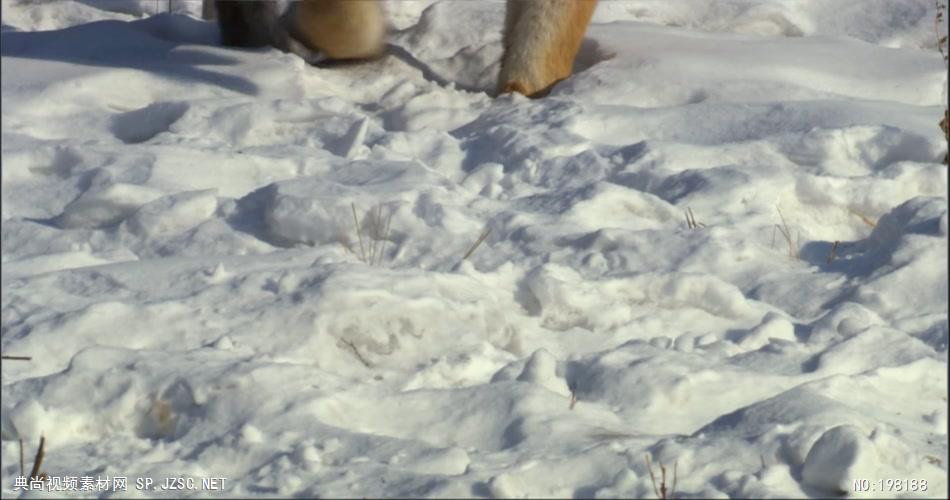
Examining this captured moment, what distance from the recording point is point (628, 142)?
405 centimetres

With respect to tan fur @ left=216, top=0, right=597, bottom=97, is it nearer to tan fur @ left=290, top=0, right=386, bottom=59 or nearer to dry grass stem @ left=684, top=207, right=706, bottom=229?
tan fur @ left=290, top=0, right=386, bottom=59

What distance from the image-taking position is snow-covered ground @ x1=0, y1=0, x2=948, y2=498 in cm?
227

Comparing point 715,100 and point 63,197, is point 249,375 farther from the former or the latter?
point 715,100

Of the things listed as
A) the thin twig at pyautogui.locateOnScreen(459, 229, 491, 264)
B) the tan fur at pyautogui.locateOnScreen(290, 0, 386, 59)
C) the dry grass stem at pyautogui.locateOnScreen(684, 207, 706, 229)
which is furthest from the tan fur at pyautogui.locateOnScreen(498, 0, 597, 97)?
the thin twig at pyautogui.locateOnScreen(459, 229, 491, 264)

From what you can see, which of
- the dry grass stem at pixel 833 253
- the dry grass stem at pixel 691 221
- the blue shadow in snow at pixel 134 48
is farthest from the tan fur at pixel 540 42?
the dry grass stem at pixel 833 253

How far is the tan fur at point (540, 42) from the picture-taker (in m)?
4.70

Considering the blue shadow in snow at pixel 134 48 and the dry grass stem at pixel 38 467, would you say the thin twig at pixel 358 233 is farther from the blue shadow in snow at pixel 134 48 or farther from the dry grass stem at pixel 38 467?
the blue shadow in snow at pixel 134 48

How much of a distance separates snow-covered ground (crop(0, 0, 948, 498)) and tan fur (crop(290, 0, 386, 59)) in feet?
0.39

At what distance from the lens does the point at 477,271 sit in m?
3.06

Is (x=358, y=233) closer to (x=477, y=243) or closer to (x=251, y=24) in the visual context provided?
(x=477, y=243)

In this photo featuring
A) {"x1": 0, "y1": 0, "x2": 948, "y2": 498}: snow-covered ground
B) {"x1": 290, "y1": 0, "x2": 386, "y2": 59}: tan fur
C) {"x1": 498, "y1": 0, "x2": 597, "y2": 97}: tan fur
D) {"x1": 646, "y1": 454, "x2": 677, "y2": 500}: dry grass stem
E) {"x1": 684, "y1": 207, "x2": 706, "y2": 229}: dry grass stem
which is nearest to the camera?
{"x1": 646, "y1": 454, "x2": 677, "y2": 500}: dry grass stem

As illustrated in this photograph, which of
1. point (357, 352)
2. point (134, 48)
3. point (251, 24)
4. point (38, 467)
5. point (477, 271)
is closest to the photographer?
point (38, 467)

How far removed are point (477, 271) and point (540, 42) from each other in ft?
6.03

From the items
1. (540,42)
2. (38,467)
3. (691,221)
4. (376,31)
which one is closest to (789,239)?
(691,221)
